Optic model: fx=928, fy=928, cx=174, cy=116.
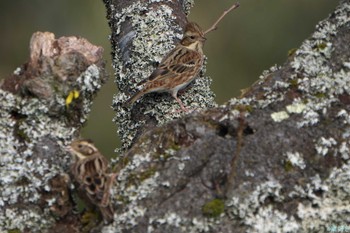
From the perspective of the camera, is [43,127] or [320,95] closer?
[320,95]

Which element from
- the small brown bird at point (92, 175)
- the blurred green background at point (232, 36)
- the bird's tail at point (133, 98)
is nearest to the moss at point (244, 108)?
the small brown bird at point (92, 175)

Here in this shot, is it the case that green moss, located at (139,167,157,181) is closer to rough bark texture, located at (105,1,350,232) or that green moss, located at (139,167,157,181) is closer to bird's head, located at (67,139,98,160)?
rough bark texture, located at (105,1,350,232)

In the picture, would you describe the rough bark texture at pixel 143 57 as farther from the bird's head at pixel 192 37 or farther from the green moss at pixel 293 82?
the green moss at pixel 293 82

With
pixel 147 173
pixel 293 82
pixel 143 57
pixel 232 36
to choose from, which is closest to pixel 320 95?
pixel 293 82

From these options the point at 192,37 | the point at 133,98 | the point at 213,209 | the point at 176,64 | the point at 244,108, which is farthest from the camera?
the point at 176,64

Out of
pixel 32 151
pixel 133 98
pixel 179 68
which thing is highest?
pixel 179 68

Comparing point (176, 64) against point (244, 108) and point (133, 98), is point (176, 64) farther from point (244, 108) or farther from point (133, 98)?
point (244, 108)

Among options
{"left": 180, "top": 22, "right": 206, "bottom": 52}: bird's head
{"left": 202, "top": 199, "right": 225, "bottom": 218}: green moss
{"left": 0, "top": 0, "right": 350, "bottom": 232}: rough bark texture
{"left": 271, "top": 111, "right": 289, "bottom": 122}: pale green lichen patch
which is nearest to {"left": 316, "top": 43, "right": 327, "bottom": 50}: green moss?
{"left": 0, "top": 0, "right": 350, "bottom": 232}: rough bark texture

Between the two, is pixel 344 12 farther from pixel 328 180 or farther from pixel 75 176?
pixel 75 176
